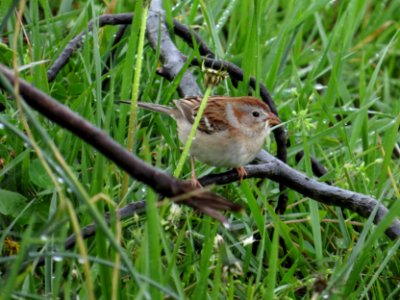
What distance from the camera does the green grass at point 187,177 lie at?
248 centimetres

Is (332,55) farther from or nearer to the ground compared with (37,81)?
nearer to the ground

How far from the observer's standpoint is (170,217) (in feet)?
9.02

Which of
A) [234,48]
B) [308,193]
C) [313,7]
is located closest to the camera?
[308,193]

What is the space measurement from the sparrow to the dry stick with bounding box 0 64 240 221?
1.44 metres

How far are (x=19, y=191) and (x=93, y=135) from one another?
1493mm

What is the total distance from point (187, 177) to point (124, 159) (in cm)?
181

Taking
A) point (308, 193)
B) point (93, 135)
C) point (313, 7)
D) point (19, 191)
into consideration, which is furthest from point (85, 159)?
point (313, 7)

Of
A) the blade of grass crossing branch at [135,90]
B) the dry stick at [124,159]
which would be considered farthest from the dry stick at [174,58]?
the dry stick at [124,159]

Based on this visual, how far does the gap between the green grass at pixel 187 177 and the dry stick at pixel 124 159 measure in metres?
0.08

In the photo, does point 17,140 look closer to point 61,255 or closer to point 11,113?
point 11,113

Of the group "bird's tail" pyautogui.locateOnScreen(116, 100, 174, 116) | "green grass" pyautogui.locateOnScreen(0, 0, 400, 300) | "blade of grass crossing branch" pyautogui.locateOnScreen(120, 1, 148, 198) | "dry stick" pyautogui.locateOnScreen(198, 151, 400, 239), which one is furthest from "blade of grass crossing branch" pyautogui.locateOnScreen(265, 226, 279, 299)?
"bird's tail" pyautogui.locateOnScreen(116, 100, 174, 116)

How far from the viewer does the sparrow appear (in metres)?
3.42

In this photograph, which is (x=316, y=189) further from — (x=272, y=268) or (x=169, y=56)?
(x=169, y=56)

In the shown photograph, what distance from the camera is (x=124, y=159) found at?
6.18 feet
